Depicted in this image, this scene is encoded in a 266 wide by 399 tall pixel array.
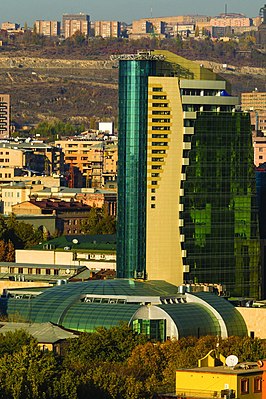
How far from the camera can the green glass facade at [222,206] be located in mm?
119000

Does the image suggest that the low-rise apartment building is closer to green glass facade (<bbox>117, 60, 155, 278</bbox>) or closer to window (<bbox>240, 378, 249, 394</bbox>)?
green glass facade (<bbox>117, 60, 155, 278</bbox>)

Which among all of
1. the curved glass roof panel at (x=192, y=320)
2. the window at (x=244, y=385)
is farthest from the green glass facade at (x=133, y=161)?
the window at (x=244, y=385)

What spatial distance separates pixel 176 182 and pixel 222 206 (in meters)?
2.92

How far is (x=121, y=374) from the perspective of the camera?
8131 cm

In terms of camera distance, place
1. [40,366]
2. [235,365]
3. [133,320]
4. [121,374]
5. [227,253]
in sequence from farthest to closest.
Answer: [227,253] → [133,320] → [121,374] → [40,366] → [235,365]

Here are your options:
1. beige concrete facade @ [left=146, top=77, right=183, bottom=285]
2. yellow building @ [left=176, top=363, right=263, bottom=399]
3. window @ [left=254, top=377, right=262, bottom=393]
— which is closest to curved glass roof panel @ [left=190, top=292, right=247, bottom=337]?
beige concrete facade @ [left=146, top=77, right=183, bottom=285]

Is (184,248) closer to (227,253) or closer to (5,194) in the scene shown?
(227,253)

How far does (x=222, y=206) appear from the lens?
394 ft

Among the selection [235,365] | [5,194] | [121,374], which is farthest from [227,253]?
[5,194]

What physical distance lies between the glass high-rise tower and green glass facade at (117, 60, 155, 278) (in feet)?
0.16

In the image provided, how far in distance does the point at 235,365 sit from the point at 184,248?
4763 centimetres

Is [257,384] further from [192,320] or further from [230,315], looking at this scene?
[230,315]

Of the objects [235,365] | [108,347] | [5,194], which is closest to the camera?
[235,365]

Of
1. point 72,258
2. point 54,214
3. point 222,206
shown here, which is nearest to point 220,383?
point 222,206
